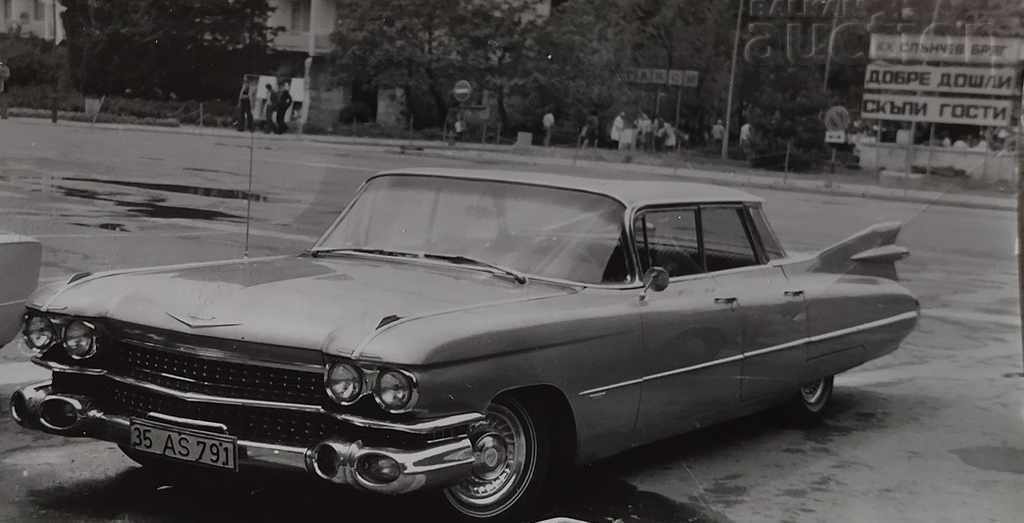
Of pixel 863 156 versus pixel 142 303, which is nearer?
pixel 142 303

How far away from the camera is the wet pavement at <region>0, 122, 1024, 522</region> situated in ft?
15.3

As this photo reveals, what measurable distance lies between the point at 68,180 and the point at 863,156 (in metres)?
3.87

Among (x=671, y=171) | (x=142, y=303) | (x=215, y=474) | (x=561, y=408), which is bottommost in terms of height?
(x=215, y=474)

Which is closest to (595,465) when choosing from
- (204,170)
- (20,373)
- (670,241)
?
(670,241)

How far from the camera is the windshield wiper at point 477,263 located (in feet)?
16.0

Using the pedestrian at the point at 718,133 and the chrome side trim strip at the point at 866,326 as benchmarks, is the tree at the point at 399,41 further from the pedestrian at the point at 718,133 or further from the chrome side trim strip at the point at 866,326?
the chrome side trim strip at the point at 866,326

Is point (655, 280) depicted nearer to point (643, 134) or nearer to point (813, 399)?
point (813, 399)

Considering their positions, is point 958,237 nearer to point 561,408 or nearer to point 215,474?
point 561,408

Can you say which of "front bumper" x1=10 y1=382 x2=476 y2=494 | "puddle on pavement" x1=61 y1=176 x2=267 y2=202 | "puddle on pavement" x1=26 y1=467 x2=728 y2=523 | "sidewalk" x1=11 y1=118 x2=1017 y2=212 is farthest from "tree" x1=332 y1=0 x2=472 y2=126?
"front bumper" x1=10 y1=382 x2=476 y2=494

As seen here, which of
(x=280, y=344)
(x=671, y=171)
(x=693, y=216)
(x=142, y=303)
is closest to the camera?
(x=280, y=344)

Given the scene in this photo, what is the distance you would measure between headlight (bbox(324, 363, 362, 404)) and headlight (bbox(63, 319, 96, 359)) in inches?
37.3

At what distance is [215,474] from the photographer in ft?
14.8

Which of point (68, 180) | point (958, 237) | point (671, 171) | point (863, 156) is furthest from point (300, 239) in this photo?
point (958, 237)

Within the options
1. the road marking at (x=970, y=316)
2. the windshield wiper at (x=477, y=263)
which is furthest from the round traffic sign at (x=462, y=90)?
the road marking at (x=970, y=316)
